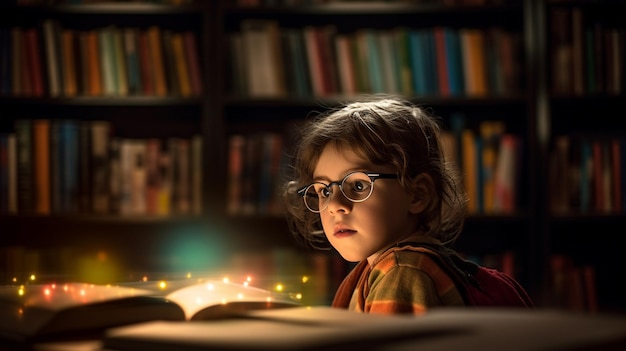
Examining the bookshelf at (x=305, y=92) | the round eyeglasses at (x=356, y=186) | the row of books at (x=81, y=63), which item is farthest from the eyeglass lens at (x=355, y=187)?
the row of books at (x=81, y=63)

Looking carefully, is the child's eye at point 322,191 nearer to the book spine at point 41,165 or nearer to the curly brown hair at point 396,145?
the curly brown hair at point 396,145

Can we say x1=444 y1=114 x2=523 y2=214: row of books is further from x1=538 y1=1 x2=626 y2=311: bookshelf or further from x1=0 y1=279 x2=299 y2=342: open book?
x1=0 y1=279 x2=299 y2=342: open book

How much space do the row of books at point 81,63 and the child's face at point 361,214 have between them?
181cm

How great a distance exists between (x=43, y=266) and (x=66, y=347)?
245 cm

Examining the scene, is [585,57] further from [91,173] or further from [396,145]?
[396,145]

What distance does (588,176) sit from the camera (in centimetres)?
282

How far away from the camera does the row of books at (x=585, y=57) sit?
2842 mm

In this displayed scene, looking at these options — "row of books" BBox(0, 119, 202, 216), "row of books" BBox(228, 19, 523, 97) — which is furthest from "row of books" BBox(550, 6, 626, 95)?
"row of books" BBox(0, 119, 202, 216)

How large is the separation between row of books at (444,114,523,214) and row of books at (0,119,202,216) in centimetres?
93

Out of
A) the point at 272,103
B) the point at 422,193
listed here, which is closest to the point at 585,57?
the point at 272,103

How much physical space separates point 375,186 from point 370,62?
5.84 ft

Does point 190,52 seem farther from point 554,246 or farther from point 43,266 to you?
point 554,246

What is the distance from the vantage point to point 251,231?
320cm

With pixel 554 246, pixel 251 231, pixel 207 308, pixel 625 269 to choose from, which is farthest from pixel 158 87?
pixel 207 308
